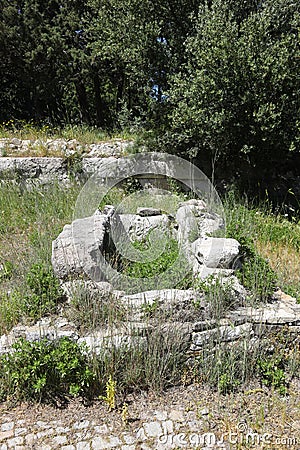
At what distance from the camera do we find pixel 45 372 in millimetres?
2811

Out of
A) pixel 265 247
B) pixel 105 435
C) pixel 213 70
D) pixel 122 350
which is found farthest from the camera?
pixel 213 70

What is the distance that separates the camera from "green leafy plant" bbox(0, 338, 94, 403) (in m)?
2.76

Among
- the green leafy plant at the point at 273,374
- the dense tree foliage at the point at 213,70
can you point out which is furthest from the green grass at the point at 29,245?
the dense tree foliage at the point at 213,70

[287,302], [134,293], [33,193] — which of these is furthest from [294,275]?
[33,193]

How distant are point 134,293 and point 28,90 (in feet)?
38.5

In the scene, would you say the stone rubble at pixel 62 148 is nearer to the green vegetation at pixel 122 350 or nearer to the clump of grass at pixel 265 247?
the clump of grass at pixel 265 247

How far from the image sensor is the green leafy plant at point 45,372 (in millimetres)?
2756

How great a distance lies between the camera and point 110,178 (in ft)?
26.3

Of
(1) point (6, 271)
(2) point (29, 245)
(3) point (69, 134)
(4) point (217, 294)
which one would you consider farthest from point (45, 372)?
(3) point (69, 134)

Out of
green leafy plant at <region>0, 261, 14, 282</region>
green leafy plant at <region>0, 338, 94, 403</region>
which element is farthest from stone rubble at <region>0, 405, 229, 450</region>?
green leafy plant at <region>0, 261, 14, 282</region>

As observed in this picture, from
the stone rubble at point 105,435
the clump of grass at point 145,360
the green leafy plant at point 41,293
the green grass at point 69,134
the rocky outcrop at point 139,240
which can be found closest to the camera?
the stone rubble at point 105,435

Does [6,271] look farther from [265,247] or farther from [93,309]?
[265,247]

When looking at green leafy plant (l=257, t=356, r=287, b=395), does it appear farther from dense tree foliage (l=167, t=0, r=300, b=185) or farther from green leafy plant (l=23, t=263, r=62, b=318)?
dense tree foliage (l=167, t=0, r=300, b=185)

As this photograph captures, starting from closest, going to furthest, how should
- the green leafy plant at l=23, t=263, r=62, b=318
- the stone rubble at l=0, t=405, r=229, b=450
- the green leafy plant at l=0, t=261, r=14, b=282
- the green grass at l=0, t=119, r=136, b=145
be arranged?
the stone rubble at l=0, t=405, r=229, b=450 → the green leafy plant at l=23, t=263, r=62, b=318 → the green leafy plant at l=0, t=261, r=14, b=282 → the green grass at l=0, t=119, r=136, b=145
